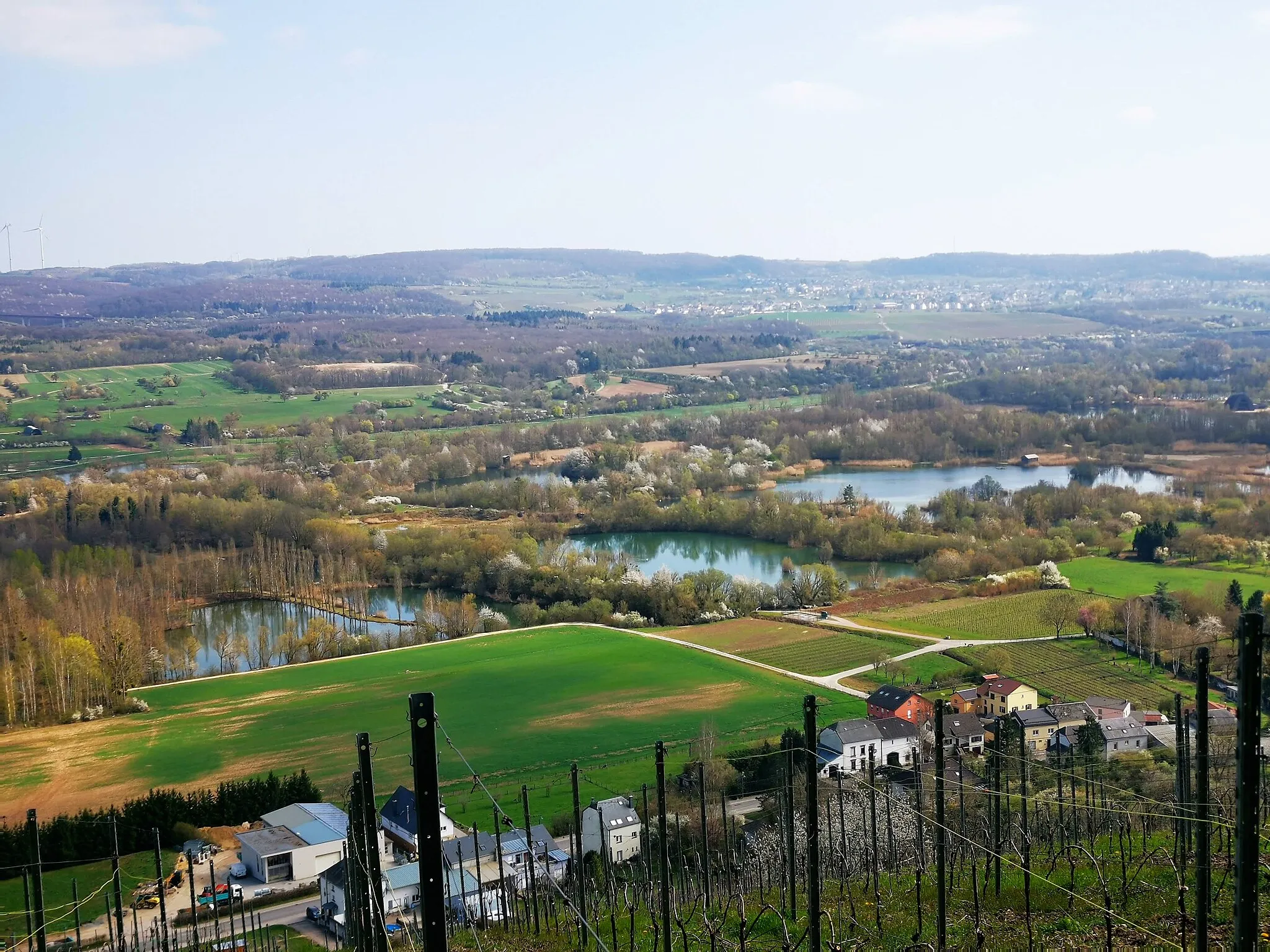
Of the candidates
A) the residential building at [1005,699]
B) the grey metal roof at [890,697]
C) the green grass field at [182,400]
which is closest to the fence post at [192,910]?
the grey metal roof at [890,697]

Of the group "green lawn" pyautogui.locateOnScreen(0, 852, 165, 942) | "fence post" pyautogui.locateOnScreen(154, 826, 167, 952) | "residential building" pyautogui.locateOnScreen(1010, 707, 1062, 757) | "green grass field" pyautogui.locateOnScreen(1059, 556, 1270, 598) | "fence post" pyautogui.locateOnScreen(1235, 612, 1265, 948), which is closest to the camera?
"fence post" pyautogui.locateOnScreen(1235, 612, 1265, 948)

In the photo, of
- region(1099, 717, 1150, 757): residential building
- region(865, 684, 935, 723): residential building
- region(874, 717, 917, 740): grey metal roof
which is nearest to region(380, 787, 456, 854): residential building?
region(874, 717, 917, 740): grey metal roof

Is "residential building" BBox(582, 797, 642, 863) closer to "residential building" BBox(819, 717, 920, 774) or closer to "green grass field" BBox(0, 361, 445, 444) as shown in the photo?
"residential building" BBox(819, 717, 920, 774)

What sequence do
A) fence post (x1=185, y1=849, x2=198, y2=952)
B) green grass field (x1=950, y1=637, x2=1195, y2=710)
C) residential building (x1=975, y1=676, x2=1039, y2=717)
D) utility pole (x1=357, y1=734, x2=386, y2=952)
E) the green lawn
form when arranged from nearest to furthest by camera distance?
utility pole (x1=357, y1=734, x2=386, y2=952) < fence post (x1=185, y1=849, x2=198, y2=952) < the green lawn < residential building (x1=975, y1=676, x2=1039, y2=717) < green grass field (x1=950, y1=637, x2=1195, y2=710)

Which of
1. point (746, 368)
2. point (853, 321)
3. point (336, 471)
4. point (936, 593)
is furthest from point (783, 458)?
point (853, 321)

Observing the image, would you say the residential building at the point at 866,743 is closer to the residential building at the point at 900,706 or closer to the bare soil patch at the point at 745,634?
the residential building at the point at 900,706

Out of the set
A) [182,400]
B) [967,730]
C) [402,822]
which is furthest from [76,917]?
[182,400]
